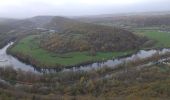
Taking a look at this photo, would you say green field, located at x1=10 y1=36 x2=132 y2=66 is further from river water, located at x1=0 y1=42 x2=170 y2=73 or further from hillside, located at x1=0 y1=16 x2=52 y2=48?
hillside, located at x1=0 y1=16 x2=52 y2=48

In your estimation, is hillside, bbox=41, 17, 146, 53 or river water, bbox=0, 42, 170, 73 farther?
hillside, bbox=41, 17, 146, 53

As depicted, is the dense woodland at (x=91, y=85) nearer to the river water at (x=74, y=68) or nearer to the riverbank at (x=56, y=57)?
the river water at (x=74, y=68)

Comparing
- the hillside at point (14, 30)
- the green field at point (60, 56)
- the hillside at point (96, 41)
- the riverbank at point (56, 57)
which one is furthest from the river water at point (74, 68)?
the hillside at point (14, 30)

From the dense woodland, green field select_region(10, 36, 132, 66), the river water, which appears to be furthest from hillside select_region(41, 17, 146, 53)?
the dense woodland

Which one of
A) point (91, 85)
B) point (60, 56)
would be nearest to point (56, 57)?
point (60, 56)

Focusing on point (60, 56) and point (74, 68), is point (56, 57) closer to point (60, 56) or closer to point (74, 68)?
point (60, 56)

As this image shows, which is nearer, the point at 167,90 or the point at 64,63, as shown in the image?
the point at 167,90

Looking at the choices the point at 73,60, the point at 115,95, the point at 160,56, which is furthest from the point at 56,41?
the point at 115,95

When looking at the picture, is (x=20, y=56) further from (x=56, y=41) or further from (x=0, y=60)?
(x=56, y=41)

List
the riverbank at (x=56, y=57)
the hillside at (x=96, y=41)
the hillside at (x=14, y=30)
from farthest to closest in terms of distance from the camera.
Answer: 1. the hillside at (x=14, y=30)
2. the hillside at (x=96, y=41)
3. the riverbank at (x=56, y=57)

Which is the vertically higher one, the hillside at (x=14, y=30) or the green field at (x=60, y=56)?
the hillside at (x=14, y=30)

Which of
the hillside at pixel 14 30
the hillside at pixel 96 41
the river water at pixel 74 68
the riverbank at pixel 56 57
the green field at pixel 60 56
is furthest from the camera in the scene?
the hillside at pixel 14 30
